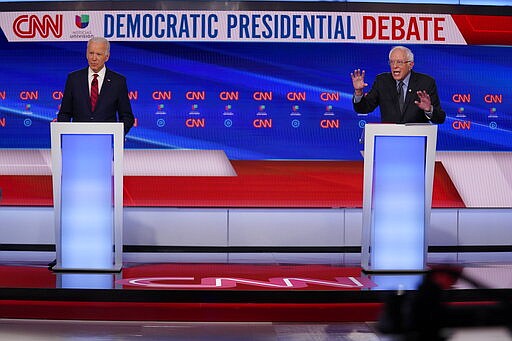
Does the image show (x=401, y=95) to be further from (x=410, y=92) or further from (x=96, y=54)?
(x=96, y=54)

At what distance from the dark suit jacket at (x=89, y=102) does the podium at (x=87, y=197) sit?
25 centimetres

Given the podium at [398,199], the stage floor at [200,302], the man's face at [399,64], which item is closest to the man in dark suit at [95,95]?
the stage floor at [200,302]

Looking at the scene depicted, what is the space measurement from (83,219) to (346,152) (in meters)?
2.68

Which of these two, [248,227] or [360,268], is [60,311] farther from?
[248,227]

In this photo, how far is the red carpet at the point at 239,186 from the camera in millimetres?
6414

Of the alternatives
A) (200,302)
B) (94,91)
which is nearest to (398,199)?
(200,302)

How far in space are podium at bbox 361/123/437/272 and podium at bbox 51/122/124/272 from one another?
5.02 ft

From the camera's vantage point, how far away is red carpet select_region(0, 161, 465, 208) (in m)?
6.41

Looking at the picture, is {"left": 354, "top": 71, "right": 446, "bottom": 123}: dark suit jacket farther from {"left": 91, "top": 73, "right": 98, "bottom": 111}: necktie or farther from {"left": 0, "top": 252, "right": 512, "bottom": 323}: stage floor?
{"left": 91, "top": 73, "right": 98, "bottom": 111}: necktie

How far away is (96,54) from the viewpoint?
14.9ft

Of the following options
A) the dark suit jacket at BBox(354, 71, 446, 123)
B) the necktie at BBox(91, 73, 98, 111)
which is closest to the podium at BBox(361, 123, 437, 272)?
the dark suit jacket at BBox(354, 71, 446, 123)

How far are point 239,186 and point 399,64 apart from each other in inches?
91.5

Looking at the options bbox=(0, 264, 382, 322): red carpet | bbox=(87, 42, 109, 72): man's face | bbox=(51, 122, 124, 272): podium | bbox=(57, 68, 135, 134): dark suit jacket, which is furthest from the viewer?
bbox=(57, 68, 135, 134): dark suit jacket

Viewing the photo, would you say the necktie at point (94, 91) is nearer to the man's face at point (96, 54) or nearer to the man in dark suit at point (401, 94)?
the man's face at point (96, 54)
